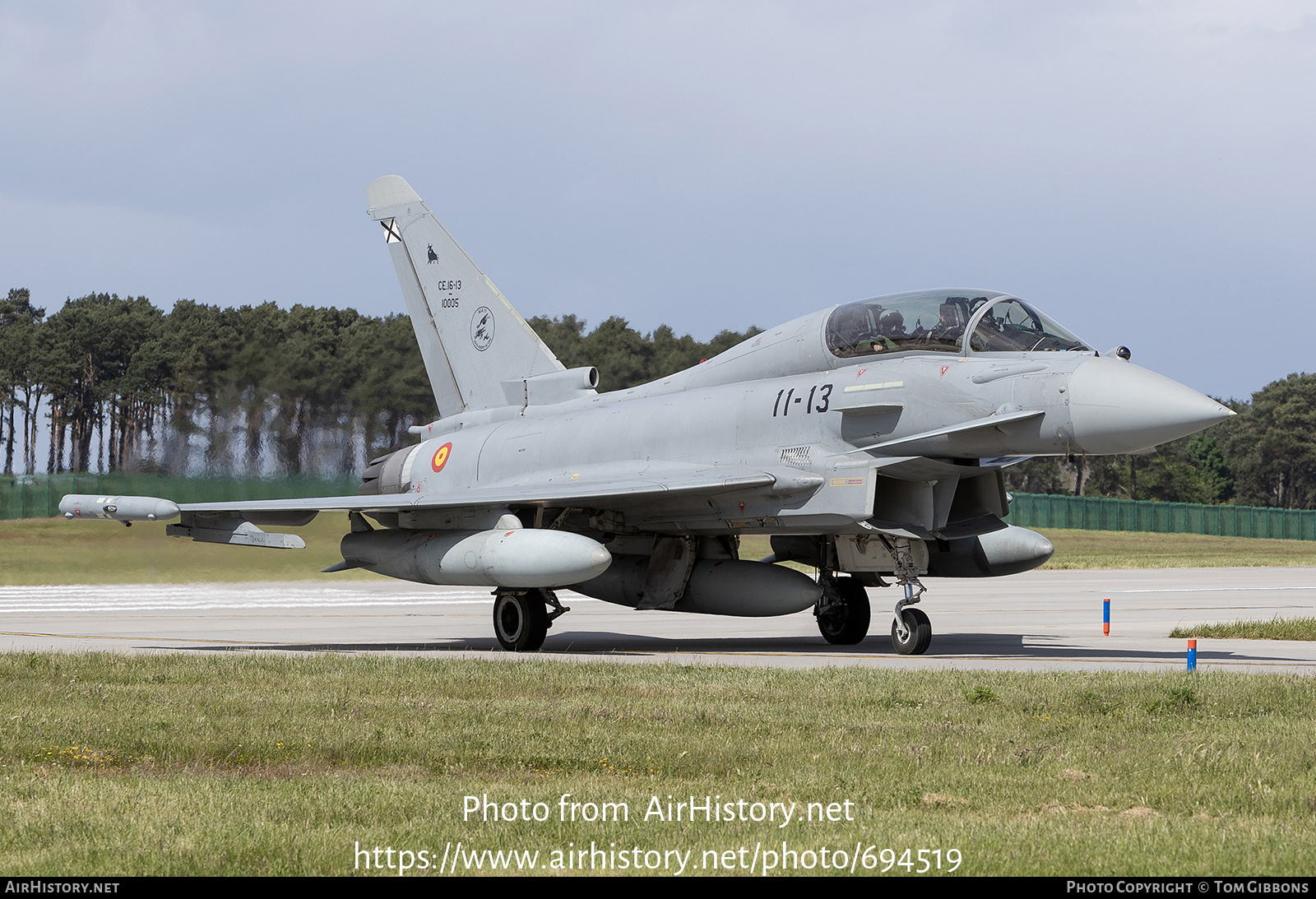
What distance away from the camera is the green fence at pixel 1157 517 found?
67438 millimetres

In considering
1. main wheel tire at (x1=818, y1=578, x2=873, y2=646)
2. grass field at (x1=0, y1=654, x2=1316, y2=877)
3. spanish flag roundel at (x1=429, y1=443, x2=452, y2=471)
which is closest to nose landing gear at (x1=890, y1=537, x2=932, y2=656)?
main wheel tire at (x1=818, y1=578, x2=873, y2=646)

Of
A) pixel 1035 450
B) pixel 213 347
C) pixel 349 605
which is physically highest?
pixel 213 347

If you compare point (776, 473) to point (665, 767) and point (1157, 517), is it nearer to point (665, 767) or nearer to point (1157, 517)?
point (665, 767)

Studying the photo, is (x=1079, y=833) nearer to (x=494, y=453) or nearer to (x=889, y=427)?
(x=889, y=427)

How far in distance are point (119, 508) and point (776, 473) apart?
769 cm

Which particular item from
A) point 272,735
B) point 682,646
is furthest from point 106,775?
point 682,646

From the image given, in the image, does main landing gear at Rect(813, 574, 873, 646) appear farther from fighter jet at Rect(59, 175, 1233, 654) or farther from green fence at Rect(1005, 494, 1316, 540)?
green fence at Rect(1005, 494, 1316, 540)

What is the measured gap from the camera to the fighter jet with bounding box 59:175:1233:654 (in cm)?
1237

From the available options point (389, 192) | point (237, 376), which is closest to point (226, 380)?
point (237, 376)

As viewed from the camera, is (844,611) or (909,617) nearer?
(909,617)

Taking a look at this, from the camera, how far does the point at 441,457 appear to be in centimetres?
1759

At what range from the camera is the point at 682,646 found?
51.4 ft
